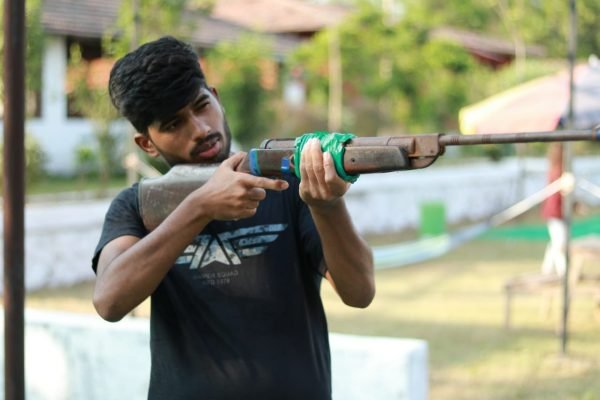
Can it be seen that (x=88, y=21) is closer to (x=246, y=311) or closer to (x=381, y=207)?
(x=381, y=207)

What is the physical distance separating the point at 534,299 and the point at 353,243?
822 centimetres

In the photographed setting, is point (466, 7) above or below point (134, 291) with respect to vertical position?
above

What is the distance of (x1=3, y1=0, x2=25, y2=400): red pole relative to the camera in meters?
3.10

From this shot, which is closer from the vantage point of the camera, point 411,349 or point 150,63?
point 150,63

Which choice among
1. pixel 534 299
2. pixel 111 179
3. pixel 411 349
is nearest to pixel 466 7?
pixel 111 179

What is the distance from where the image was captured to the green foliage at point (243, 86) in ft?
63.4

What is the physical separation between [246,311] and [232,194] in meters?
0.34

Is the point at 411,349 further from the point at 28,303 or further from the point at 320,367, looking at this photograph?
the point at 28,303

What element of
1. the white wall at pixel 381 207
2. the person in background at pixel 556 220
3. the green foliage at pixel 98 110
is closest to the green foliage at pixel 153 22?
the white wall at pixel 381 207

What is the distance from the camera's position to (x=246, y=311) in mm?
2479

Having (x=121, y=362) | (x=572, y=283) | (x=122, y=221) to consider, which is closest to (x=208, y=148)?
(x=122, y=221)

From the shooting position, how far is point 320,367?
8.38ft

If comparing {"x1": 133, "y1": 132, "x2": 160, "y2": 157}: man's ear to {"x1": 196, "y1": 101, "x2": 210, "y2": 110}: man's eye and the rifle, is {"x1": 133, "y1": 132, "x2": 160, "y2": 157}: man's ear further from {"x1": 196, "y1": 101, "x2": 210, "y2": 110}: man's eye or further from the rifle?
{"x1": 196, "y1": 101, "x2": 210, "y2": 110}: man's eye

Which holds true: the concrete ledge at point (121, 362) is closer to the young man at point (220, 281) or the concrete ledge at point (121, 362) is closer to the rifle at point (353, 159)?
the young man at point (220, 281)
